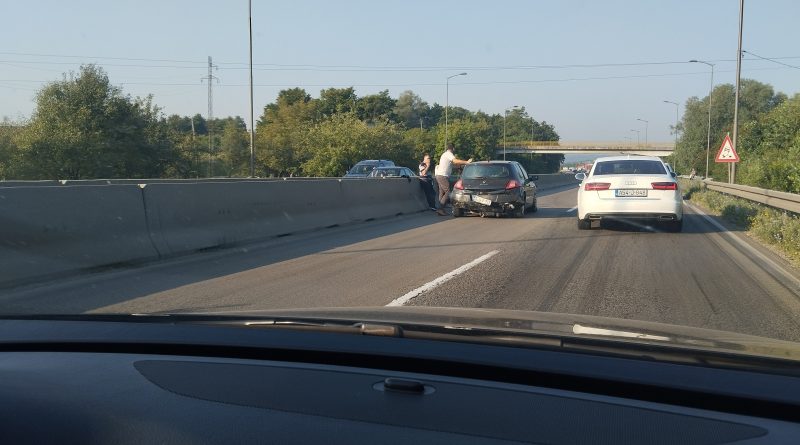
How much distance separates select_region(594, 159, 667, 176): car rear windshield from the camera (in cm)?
1447

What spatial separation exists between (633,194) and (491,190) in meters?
4.91

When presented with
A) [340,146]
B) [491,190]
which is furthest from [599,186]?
[340,146]

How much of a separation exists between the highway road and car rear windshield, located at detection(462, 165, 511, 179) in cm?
486

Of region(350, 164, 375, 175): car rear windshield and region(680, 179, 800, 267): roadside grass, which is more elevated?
region(350, 164, 375, 175): car rear windshield

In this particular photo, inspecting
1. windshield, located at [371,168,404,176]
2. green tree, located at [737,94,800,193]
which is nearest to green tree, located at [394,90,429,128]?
green tree, located at [737,94,800,193]

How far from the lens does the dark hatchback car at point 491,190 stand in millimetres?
18281

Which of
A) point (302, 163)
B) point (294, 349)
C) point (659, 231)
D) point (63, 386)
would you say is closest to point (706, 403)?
point (294, 349)

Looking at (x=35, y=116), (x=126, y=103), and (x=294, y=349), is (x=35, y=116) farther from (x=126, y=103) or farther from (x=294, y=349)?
(x=294, y=349)

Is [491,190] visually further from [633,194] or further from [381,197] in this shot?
[633,194]

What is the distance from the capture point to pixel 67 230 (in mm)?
9000

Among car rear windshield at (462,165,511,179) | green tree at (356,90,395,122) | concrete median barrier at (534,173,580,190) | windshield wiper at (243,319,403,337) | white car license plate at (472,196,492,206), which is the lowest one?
concrete median barrier at (534,173,580,190)

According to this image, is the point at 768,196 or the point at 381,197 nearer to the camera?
the point at 768,196

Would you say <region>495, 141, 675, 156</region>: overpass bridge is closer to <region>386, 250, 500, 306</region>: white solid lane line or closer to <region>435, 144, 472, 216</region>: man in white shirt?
<region>435, 144, 472, 216</region>: man in white shirt

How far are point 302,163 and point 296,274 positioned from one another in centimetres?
5968
